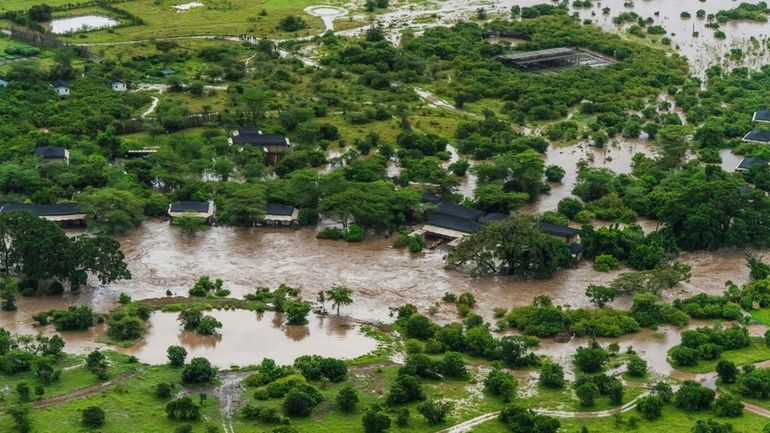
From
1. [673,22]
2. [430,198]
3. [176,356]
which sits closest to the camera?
[176,356]

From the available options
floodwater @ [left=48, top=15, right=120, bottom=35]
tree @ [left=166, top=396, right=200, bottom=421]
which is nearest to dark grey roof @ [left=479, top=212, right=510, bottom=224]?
tree @ [left=166, top=396, right=200, bottom=421]

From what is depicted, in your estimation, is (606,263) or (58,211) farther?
(58,211)

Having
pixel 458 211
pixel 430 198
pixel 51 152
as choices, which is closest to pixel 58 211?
pixel 51 152

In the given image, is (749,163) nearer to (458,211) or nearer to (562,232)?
(562,232)

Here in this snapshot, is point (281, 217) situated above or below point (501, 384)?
below

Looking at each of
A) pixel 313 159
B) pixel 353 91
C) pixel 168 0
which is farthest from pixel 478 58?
pixel 168 0

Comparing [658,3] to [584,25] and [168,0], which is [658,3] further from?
[168,0]
